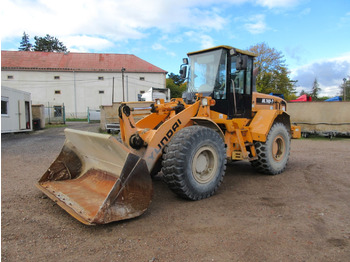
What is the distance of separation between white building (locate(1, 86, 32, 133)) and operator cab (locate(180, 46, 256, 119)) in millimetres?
12425

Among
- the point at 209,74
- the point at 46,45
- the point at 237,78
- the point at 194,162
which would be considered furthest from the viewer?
the point at 46,45

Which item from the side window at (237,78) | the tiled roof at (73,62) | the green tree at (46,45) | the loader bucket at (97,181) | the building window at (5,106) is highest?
the green tree at (46,45)

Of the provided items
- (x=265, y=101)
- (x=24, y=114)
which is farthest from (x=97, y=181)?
(x=24, y=114)

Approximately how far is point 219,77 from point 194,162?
6.96 feet

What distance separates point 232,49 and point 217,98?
1.01 meters

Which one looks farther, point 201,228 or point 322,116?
point 322,116

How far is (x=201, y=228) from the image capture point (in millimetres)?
3447

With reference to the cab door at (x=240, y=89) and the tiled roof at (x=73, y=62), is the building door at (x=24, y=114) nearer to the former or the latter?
the cab door at (x=240, y=89)

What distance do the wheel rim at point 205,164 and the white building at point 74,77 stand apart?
118ft

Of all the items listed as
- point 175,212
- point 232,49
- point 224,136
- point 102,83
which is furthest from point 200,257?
point 102,83

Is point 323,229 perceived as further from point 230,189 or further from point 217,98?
point 217,98

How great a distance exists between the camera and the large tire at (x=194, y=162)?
13.1ft

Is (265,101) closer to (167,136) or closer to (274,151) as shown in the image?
(274,151)

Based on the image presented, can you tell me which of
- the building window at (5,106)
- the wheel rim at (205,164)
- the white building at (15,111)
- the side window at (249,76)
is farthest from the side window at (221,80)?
the building window at (5,106)
